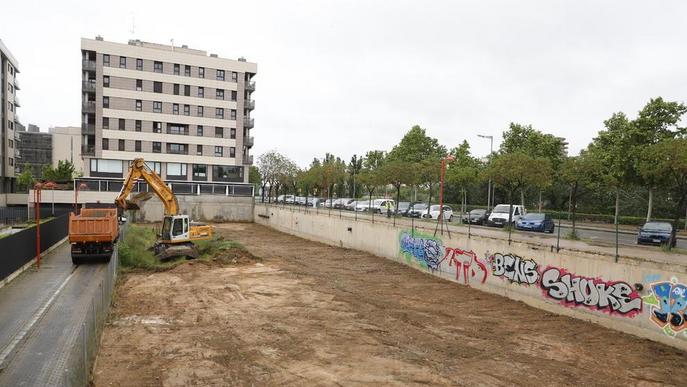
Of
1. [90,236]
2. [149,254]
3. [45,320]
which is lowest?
[45,320]

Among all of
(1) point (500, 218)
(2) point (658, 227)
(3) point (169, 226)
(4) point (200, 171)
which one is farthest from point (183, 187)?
(2) point (658, 227)

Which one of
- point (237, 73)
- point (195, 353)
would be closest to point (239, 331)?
point (195, 353)

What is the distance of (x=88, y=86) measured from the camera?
62031 mm

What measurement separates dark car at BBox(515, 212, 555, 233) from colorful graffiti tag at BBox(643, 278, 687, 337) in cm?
1707

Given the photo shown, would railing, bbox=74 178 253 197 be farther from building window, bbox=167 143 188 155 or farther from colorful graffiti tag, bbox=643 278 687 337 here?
colorful graffiti tag, bbox=643 278 687 337

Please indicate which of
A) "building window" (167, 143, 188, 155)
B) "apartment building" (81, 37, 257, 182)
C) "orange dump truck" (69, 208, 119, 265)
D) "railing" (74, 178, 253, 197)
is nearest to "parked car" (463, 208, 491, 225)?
"orange dump truck" (69, 208, 119, 265)

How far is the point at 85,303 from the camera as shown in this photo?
17.6m

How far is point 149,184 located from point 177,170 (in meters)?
39.9

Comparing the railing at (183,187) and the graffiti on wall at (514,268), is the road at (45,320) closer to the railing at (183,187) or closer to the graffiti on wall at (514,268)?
the graffiti on wall at (514,268)

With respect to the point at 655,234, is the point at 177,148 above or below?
above

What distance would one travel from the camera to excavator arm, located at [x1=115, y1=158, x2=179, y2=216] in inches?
1066

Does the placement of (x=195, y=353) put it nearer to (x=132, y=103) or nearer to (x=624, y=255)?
(x=624, y=255)

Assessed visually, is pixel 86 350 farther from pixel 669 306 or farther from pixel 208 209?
pixel 208 209

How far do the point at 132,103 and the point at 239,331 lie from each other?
5789 cm
